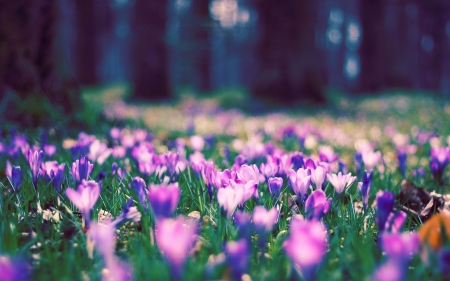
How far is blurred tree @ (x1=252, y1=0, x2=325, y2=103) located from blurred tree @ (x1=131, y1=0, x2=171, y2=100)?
3.93 m

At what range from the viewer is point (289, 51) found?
10195 millimetres

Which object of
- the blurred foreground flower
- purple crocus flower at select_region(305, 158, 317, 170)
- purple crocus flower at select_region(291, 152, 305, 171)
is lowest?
purple crocus flower at select_region(291, 152, 305, 171)

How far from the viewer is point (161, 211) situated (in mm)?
1170

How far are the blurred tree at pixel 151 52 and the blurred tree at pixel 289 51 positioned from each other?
3.93m

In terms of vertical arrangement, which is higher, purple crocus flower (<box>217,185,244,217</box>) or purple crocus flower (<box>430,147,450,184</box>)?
purple crocus flower (<box>217,185,244,217</box>)

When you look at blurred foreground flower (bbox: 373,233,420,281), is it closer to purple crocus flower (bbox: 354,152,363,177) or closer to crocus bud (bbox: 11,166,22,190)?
purple crocus flower (bbox: 354,152,363,177)

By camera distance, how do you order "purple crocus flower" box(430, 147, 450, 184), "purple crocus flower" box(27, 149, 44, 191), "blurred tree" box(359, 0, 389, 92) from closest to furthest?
"purple crocus flower" box(27, 149, 44, 191) < "purple crocus flower" box(430, 147, 450, 184) < "blurred tree" box(359, 0, 389, 92)

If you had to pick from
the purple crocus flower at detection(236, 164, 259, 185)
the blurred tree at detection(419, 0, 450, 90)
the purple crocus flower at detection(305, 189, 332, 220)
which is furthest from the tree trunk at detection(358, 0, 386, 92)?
the purple crocus flower at detection(305, 189, 332, 220)

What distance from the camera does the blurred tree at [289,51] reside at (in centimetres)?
1018

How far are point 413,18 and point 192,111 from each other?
24861 millimetres

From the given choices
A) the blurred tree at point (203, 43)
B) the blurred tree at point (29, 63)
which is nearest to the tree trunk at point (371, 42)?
the blurred tree at point (203, 43)

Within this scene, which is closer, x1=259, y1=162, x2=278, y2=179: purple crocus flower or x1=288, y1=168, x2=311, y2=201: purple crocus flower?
x1=288, y1=168, x2=311, y2=201: purple crocus flower

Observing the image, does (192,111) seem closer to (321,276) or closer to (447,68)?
(321,276)

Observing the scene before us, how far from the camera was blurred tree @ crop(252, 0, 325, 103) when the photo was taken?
401 inches
